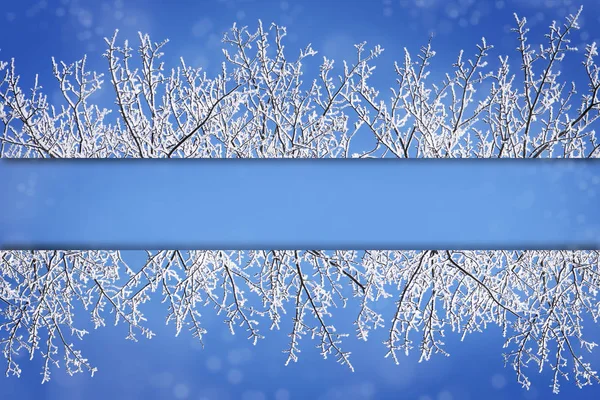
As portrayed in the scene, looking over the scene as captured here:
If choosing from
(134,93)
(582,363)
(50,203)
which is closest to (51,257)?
(50,203)

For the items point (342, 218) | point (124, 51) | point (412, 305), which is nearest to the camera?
point (342, 218)

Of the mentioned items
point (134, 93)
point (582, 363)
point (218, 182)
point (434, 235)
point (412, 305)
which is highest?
point (134, 93)

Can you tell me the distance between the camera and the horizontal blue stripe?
3.45 metres

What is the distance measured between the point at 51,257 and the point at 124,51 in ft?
5.97

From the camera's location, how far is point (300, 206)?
3428 millimetres

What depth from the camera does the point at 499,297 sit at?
15.0ft

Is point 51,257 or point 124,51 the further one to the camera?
point 51,257

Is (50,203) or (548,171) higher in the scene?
(548,171)

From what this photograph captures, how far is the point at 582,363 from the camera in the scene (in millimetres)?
4305

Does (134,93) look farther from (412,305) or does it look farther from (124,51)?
(412,305)

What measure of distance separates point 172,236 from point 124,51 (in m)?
1.55

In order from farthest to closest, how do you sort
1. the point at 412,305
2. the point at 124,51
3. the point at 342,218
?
the point at 412,305, the point at 124,51, the point at 342,218

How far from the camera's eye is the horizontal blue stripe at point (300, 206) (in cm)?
345

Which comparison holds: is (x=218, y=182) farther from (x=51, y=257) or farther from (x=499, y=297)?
(x=499, y=297)
